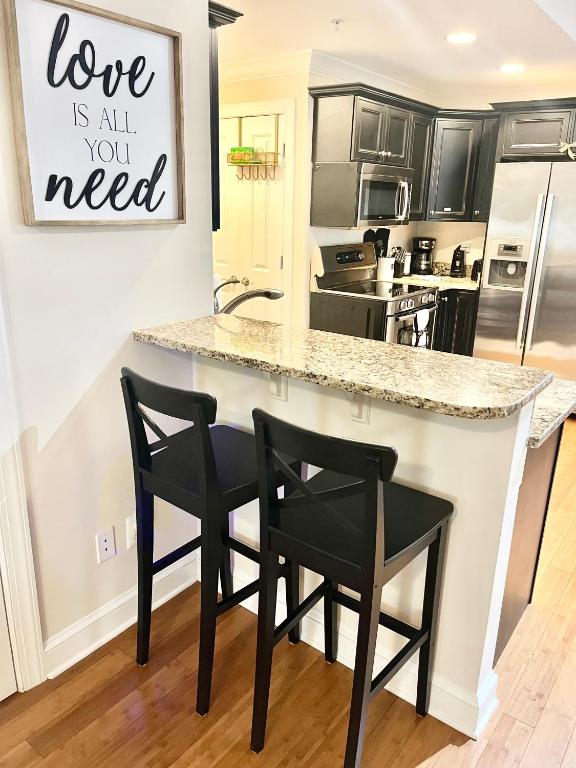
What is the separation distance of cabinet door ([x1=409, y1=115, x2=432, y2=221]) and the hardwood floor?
144 inches

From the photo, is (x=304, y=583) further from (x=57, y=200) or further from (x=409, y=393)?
(x=57, y=200)

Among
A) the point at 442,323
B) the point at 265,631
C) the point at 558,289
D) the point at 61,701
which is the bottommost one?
the point at 61,701

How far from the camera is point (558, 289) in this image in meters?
4.22

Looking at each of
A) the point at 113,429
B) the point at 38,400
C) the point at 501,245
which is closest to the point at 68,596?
the point at 113,429

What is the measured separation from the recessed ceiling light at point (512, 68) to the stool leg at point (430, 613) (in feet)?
12.2

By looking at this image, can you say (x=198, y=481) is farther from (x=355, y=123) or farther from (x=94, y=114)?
(x=355, y=123)

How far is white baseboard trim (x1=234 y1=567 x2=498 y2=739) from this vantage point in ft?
5.80

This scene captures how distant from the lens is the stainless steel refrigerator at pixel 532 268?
4090 mm

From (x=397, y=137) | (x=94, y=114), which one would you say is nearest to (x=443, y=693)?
(x=94, y=114)

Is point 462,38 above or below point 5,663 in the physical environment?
above

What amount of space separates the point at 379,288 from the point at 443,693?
3267mm

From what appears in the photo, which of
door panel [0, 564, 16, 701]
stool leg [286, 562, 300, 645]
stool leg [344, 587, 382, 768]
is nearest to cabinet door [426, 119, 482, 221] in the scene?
stool leg [286, 562, 300, 645]

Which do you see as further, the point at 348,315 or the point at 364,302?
the point at 348,315

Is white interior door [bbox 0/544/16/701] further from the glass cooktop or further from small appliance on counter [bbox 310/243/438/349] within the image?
the glass cooktop
